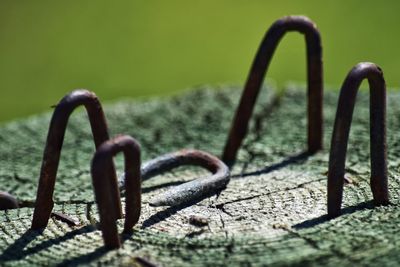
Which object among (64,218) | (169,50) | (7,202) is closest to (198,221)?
(64,218)

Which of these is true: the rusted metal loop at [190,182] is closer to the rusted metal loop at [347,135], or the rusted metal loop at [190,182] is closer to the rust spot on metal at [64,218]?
the rust spot on metal at [64,218]

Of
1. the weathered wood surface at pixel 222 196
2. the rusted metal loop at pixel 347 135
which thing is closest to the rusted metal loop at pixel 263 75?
the weathered wood surface at pixel 222 196

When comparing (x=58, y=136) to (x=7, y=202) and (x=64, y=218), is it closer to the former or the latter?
(x=64, y=218)

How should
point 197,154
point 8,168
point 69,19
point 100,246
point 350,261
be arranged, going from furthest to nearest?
point 69,19 → point 8,168 → point 197,154 → point 100,246 → point 350,261

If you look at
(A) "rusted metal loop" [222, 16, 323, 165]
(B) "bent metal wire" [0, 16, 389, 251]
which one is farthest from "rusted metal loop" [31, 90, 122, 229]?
(A) "rusted metal loop" [222, 16, 323, 165]

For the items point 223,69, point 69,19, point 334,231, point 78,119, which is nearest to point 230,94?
point 78,119

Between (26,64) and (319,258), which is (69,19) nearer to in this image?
(26,64)
